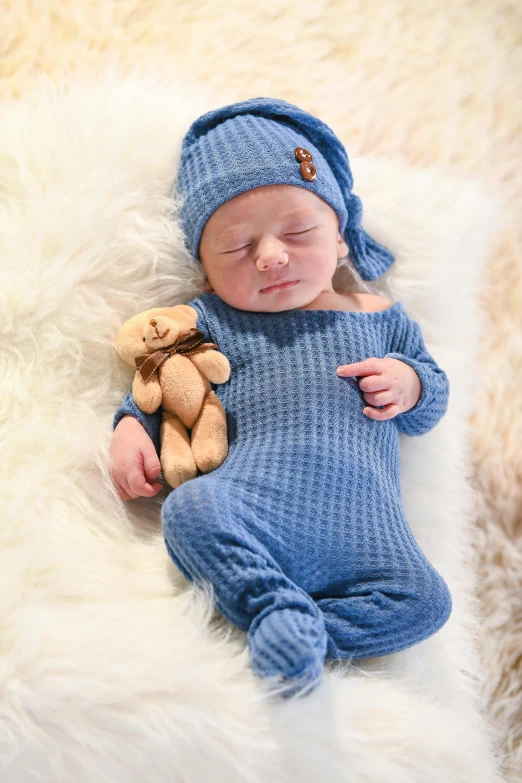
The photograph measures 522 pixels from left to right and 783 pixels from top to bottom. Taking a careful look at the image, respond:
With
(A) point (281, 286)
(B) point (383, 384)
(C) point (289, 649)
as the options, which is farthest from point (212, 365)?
(C) point (289, 649)

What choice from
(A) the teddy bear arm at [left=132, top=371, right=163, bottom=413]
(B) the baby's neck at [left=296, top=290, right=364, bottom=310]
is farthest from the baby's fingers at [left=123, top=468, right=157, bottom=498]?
(B) the baby's neck at [left=296, top=290, right=364, bottom=310]

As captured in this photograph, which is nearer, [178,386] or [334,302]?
[178,386]

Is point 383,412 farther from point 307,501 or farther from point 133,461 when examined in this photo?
point 133,461

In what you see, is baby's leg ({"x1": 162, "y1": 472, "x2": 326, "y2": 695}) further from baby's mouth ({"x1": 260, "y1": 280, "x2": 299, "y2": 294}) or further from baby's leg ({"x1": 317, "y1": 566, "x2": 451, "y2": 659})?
baby's mouth ({"x1": 260, "y1": 280, "x2": 299, "y2": 294})

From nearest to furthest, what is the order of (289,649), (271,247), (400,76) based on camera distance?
(289,649) → (271,247) → (400,76)

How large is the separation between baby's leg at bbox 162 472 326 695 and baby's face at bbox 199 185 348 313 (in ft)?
1.11

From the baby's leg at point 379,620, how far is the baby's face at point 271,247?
0.48 metres

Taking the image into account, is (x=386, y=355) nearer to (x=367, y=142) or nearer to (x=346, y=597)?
(x=346, y=597)

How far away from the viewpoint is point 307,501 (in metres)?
0.99

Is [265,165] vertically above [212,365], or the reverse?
[265,165]

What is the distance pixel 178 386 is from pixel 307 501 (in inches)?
10.7

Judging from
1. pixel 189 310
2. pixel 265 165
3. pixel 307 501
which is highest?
pixel 265 165

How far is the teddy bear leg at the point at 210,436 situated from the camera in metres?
1.05

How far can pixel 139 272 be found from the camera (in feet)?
3.78
